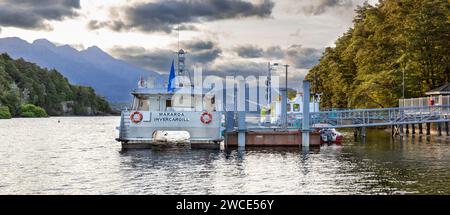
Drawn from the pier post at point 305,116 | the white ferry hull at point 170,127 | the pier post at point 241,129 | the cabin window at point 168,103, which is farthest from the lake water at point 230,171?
the cabin window at point 168,103

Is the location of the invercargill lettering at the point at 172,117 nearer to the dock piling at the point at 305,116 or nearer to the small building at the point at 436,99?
the dock piling at the point at 305,116

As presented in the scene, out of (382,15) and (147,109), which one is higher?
(382,15)

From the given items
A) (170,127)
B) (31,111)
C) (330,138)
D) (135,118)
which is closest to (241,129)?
(170,127)

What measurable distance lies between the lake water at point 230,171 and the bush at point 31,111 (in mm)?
141476

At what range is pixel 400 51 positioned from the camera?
71938 mm

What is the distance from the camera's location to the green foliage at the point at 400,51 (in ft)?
218

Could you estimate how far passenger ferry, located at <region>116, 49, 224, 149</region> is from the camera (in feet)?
143

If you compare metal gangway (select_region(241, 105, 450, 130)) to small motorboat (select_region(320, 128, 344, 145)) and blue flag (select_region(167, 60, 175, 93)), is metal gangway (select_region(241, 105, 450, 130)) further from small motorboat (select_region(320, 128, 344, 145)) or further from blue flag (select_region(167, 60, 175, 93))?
blue flag (select_region(167, 60, 175, 93))

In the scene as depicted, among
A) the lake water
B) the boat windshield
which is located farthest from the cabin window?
the lake water
